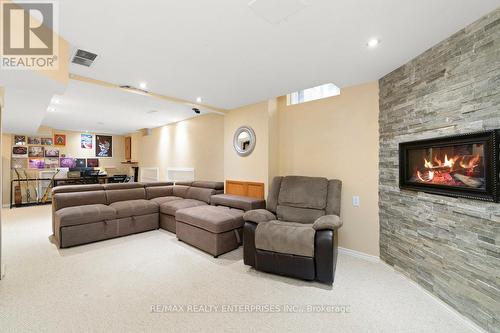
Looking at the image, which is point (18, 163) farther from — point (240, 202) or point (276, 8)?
point (276, 8)

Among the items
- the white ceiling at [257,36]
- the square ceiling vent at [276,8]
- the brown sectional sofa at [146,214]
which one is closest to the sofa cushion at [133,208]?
the brown sectional sofa at [146,214]

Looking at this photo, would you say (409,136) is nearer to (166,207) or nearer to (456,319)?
(456,319)

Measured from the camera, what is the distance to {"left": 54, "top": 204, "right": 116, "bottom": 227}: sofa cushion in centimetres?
326

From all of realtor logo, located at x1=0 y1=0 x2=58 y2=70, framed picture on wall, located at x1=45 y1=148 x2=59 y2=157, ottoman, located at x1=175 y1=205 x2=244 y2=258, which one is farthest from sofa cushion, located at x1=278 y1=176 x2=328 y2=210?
framed picture on wall, located at x1=45 y1=148 x2=59 y2=157

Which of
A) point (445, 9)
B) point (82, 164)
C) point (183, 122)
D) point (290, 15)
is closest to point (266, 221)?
point (290, 15)

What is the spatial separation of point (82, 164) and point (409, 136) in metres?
9.72

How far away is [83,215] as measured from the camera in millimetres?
3418

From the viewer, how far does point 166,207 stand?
4180 millimetres

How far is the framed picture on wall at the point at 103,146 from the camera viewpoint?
27.3 feet

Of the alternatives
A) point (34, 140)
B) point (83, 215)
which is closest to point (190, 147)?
point (83, 215)

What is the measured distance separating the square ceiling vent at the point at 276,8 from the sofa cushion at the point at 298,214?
90.2 inches

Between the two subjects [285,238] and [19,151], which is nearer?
[285,238]

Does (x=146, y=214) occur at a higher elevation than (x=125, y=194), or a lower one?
lower

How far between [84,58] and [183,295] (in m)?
2.75
